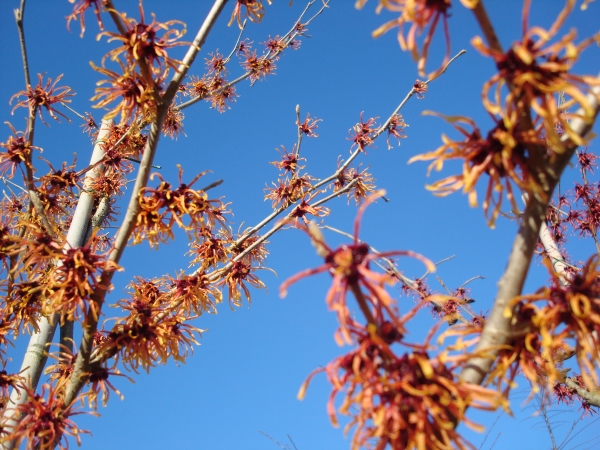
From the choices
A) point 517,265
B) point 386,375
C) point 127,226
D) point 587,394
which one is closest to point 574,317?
point 517,265

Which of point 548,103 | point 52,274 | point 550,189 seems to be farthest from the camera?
point 52,274

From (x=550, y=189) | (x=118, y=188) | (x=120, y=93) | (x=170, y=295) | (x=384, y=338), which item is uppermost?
(x=118, y=188)

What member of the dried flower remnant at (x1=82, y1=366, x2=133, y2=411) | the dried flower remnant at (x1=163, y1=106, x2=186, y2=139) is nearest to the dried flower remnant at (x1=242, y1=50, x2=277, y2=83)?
the dried flower remnant at (x1=163, y1=106, x2=186, y2=139)

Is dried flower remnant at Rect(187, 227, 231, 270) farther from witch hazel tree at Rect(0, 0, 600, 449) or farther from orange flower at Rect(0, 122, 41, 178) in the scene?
orange flower at Rect(0, 122, 41, 178)

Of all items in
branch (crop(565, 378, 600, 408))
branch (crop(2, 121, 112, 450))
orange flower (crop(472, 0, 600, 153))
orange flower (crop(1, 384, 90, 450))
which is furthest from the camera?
branch (crop(565, 378, 600, 408))

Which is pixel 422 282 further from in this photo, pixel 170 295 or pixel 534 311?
pixel 534 311

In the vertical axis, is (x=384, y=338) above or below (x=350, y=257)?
below

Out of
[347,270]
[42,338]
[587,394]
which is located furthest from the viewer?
[587,394]

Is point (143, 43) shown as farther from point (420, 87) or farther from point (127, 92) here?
point (420, 87)

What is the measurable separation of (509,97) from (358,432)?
3.17 feet

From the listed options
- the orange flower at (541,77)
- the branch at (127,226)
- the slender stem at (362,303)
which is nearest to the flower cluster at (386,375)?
the slender stem at (362,303)

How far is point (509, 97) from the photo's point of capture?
1179 mm

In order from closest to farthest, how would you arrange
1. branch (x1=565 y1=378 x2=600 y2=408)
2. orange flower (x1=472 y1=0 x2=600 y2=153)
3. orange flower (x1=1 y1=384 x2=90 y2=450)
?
orange flower (x1=472 y1=0 x2=600 y2=153), orange flower (x1=1 y1=384 x2=90 y2=450), branch (x1=565 y1=378 x2=600 y2=408)

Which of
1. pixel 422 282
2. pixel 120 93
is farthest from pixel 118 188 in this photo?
pixel 422 282
